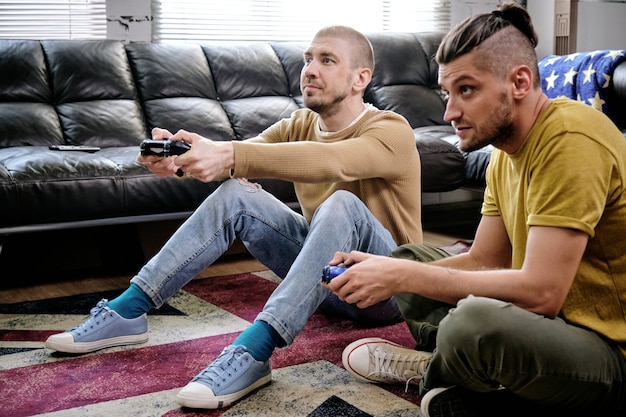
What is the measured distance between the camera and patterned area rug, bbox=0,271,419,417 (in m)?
1.66

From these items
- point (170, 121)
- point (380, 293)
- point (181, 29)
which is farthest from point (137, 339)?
point (181, 29)

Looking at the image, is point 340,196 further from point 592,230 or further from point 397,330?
point 592,230

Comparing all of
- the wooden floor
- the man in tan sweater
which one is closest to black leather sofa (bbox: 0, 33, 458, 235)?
the wooden floor

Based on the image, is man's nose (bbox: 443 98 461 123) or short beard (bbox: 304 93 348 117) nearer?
man's nose (bbox: 443 98 461 123)

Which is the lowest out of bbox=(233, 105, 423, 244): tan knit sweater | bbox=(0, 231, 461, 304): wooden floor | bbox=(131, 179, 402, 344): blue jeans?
bbox=(0, 231, 461, 304): wooden floor

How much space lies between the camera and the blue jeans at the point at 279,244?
1.73 metres

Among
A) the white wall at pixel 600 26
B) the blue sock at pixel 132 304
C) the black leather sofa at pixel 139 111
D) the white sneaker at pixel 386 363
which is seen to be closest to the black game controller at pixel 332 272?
the white sneaker at pixel 386 363

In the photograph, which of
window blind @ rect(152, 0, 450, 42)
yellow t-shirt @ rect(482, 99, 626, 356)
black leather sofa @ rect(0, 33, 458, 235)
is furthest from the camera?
window blind @ rect(152, 0, 450, 42)

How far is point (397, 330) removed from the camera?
7.09 ft

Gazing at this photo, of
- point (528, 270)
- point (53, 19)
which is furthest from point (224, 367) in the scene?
point (53, 19)

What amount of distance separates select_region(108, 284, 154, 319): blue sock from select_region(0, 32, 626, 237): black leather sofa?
2.44 ft

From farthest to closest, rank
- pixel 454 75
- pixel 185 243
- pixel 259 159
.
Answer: pixel 185 243, pixel 259 159, pixel 454 75

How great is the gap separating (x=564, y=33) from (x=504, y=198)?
11.7 ft

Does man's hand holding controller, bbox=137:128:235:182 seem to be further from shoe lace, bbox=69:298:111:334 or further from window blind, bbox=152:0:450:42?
window blind, bbox=152:0:450:42
